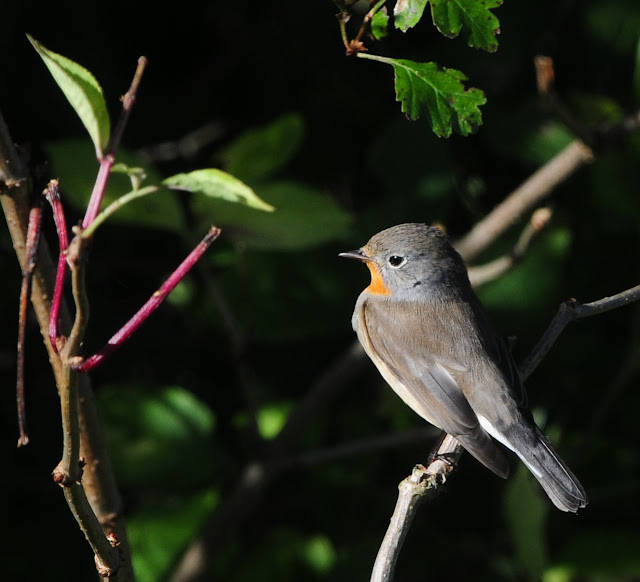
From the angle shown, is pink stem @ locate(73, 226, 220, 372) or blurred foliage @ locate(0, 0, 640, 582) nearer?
pink stem @ locate(73, 226, 220, 372)

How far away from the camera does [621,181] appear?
144 inches

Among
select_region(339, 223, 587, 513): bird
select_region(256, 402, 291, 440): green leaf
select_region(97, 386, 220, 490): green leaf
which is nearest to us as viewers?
select_region(339, 223, 587, 513): bird

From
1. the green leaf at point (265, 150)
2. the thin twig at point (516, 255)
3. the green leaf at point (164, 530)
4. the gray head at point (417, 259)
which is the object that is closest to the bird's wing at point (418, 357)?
the gray head at point (417, 259)

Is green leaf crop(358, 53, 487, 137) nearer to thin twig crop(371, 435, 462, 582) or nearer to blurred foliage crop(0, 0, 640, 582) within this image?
thin twig crop(371, 435, 462, 582)

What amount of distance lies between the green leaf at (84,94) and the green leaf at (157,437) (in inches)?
83.4

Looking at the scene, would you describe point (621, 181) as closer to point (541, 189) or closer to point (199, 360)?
point (541, 189)

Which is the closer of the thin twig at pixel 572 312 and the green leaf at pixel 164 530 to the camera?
the thin twig at pixel 572 312

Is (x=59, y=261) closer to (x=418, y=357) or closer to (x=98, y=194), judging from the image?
(x=98, y=194)

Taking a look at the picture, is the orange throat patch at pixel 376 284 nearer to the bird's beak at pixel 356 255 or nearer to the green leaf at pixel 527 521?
the bird's beak at pixel 356 255

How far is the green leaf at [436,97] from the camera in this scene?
72.9 inches

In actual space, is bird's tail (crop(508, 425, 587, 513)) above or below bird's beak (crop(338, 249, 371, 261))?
below

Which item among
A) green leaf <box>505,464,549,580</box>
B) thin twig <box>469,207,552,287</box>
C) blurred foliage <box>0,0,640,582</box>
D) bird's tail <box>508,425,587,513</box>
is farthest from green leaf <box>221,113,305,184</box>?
green leaf <box>505,464,549,580</box>

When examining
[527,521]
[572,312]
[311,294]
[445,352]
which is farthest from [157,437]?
[572,312]

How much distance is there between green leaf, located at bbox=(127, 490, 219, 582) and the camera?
3.51m
